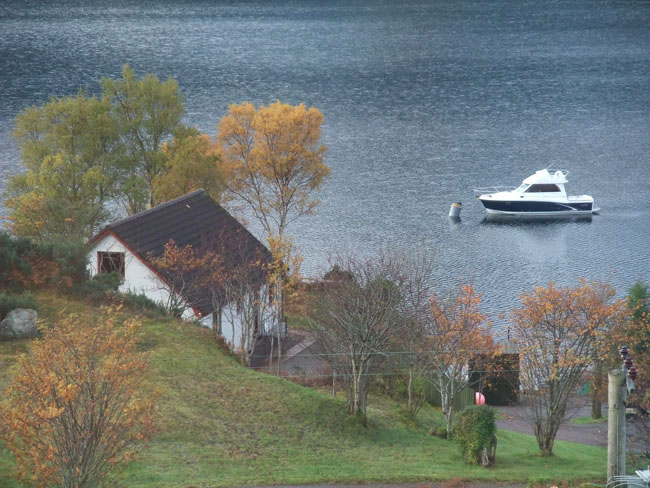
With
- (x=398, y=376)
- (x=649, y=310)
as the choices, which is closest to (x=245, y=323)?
(x=398, y=376)

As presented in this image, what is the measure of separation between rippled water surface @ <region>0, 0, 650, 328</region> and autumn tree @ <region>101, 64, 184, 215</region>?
12225 millimetres

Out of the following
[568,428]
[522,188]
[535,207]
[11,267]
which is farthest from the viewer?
[522,188]

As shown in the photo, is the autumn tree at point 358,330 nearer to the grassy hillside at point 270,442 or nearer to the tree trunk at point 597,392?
the grassy hillside at point 270,442

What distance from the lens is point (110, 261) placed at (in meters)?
36.8

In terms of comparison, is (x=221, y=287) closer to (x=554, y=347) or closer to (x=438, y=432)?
(x=438, y=432)

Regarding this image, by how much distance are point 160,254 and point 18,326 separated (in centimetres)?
787

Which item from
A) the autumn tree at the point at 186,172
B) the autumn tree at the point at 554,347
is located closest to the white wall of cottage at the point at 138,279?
the autumn tree at the point at 554,347

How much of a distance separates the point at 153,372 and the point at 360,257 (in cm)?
3351

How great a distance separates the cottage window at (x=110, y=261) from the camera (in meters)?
36.7

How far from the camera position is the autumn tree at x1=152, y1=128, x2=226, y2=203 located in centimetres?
5200

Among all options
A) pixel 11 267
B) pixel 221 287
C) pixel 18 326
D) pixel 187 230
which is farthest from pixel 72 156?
pixel 18 326

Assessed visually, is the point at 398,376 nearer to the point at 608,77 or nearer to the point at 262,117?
→ the point at 262,117

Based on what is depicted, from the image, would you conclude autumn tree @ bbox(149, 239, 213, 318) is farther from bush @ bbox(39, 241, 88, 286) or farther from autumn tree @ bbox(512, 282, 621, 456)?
autumn tree @ bbox(512, 282, 621, 456)

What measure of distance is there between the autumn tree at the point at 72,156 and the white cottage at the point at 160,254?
430 inches
